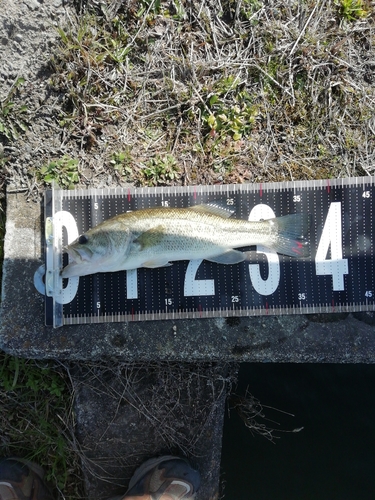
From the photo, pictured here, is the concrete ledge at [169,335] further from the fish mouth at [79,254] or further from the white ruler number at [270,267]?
the fish mouth at [79,254]

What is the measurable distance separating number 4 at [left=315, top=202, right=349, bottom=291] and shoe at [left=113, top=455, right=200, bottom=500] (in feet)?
6.55

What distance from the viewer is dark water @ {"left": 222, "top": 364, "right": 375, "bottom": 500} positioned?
3898 millimetres

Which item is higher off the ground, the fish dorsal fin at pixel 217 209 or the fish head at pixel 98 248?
the fish dorsal fin at pixel 217 209

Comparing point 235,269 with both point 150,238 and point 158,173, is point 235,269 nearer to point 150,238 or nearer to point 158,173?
point 150,238

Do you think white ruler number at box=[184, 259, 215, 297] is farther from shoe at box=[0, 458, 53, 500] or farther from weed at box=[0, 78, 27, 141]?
shoe at box=[0, 458, 53, 500]

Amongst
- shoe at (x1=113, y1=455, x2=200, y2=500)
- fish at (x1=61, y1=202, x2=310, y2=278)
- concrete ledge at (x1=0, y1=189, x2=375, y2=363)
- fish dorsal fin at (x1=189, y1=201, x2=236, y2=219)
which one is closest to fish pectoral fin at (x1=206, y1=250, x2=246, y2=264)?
fish at (x1=61, y1=202, x2=310, y2=278)

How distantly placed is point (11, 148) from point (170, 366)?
2.28m

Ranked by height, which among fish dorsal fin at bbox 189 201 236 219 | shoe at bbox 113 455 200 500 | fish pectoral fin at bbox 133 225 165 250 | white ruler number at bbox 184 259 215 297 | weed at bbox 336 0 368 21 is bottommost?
shoe at bbox 113 455 200 500

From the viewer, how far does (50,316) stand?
10.0ft

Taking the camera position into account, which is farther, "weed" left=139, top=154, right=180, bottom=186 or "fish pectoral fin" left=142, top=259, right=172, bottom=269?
"weed" left=139, top=154, right=180, bottom=186

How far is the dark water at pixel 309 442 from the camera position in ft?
12.8

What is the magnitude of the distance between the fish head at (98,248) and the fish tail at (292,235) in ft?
3.93

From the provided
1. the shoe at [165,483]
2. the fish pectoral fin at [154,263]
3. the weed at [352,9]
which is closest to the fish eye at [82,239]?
the fish pectoral fin at [154,263]

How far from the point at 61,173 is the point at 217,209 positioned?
133cm
